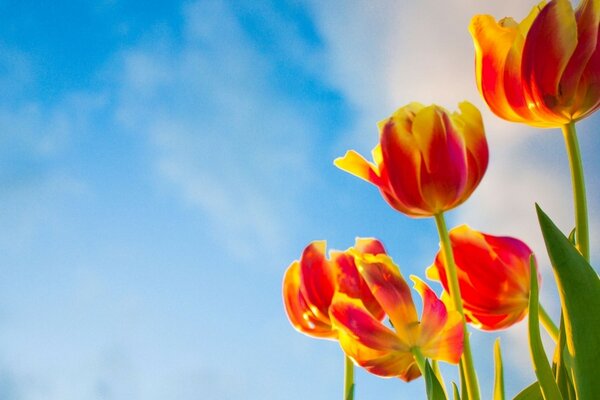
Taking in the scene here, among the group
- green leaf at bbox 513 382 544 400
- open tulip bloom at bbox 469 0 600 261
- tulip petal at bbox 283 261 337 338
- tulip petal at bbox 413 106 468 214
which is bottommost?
green leaf at bbox 513 382 544 400

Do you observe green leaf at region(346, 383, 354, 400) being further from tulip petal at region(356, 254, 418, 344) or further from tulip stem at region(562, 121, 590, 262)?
tulip stem at region(562, 121, 590, 262)

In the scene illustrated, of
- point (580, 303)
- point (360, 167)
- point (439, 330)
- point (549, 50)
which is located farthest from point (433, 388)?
point (549, 50)

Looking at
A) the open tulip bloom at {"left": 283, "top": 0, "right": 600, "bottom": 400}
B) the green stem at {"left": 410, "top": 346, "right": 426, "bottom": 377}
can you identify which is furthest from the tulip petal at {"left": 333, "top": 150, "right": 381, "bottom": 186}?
the green stem at {"left": 410, "top": 346, "right": 426, "bottom": 377}

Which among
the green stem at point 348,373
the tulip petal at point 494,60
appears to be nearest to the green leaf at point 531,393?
the green stem at point 348,373

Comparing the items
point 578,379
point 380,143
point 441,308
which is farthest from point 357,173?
point 578,379

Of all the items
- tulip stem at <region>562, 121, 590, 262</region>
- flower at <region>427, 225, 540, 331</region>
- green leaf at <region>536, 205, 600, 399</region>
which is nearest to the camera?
green leaf at <region>536, 205, 600, 399</region>
